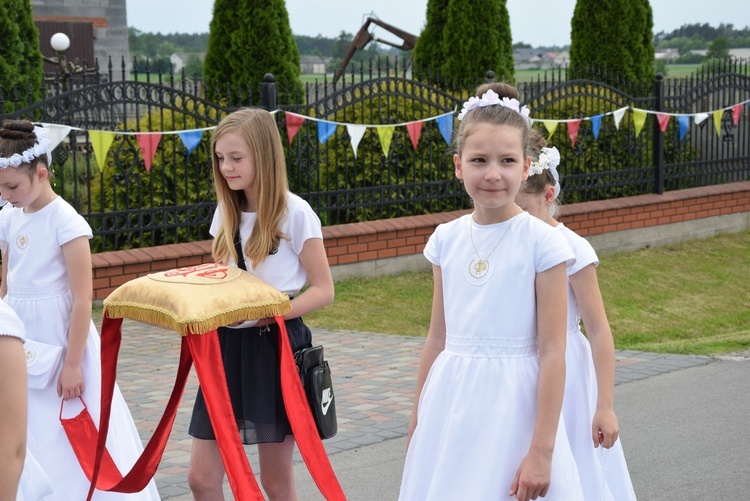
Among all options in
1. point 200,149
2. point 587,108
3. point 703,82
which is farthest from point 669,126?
point 200,149

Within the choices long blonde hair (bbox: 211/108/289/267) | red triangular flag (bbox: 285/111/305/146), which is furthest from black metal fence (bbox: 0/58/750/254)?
long blonde hair (bbox: 211/108/289/267)

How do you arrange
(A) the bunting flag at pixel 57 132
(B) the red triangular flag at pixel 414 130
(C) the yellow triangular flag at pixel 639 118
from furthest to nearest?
(C) the yellow triangular flag at pixel 639 118
(B) the red triangular flag at pixel 414 130
(A) the bunting flag at pixel 57 132

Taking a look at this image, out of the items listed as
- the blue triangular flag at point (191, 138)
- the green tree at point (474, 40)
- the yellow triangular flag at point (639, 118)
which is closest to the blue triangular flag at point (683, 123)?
the yellow triangular flag at point (639, 118)

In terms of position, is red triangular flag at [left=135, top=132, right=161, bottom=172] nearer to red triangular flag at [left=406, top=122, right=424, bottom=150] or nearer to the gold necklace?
red triangular flag at [left=406, top=122, right=424, bottom=150]

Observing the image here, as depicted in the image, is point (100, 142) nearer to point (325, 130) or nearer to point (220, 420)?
point (325, 130)

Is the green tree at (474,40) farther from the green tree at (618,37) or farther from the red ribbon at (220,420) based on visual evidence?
the red ribbon at (220,420)

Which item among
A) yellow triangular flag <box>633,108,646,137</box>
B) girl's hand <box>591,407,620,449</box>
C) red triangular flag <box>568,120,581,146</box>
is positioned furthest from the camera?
yellow triangular flag <box>633,108,646,137</box>

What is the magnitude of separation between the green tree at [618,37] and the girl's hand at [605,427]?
42.7 feet

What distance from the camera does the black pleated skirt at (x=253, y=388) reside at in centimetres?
360

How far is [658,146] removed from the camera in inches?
579

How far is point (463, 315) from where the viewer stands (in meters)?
3.11

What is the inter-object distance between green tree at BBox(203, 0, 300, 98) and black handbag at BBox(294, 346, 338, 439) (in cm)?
853

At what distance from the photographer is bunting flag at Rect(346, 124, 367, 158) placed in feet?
34.9

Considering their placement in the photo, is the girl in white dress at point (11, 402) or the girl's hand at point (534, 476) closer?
the girl in white dress at point (11, 402)
